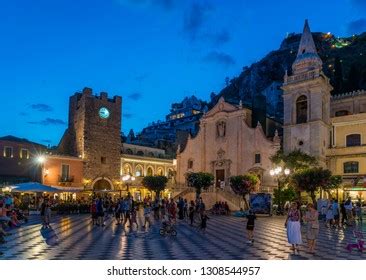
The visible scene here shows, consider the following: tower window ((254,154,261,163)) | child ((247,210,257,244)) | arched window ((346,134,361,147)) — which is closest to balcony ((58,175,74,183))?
tower window ((254,154,261,163))

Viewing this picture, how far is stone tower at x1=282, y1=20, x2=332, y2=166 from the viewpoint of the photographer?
40.3 metres

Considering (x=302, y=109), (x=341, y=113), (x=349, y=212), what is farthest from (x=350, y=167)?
(x=349, y=212)

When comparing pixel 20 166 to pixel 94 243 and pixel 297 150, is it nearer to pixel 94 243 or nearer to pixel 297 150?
pixel 297 150

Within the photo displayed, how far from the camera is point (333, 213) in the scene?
23.5 metres

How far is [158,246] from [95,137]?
36.5 meters

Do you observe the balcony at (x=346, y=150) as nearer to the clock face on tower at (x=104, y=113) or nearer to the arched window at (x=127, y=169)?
the arched window at (x=127, y=169)

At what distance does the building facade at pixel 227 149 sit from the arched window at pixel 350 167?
6.29m

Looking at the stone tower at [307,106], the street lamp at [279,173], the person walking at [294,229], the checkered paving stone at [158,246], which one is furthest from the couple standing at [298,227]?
the stone tower at [307,106]

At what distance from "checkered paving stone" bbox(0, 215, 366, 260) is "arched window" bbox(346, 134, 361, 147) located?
22091 mm

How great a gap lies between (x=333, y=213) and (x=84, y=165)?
31265 millimetres

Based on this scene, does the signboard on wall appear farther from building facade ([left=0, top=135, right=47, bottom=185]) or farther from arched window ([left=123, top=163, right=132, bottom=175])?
arched window ([left=123, top=163, right=132, bottom=175])

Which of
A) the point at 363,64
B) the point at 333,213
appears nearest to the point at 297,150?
the point at 333,213

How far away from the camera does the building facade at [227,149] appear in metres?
43.2
